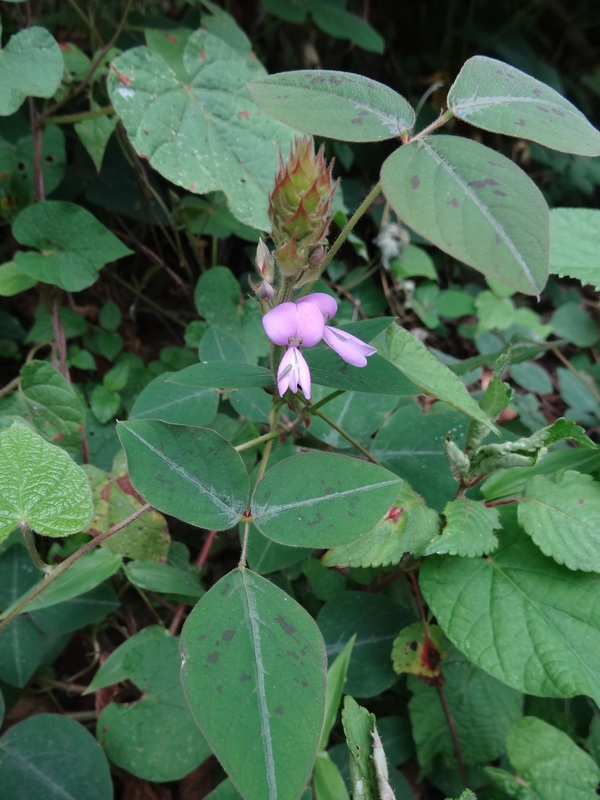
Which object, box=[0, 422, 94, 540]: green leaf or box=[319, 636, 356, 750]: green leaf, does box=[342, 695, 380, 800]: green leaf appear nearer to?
box=[319, 636, 356, 750]: green leaf

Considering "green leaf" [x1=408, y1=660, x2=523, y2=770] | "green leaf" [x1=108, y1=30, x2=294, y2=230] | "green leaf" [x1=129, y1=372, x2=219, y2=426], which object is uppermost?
"green leaf" [x1=108, y1=30, x2=294, y2=230]

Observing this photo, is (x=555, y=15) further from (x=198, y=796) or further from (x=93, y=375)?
(x=198, y=796)

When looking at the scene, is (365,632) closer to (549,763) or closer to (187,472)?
(549,763)

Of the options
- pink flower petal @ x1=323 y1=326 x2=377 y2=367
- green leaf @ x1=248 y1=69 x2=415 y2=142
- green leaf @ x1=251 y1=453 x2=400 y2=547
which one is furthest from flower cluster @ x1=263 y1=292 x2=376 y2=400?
green leaf @ x1=248 y1=69 x2=415 y2=142

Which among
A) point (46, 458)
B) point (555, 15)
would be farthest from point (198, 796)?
point (555, 15)

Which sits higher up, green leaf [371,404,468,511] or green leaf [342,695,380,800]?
green leaf [371,404,468,511]
